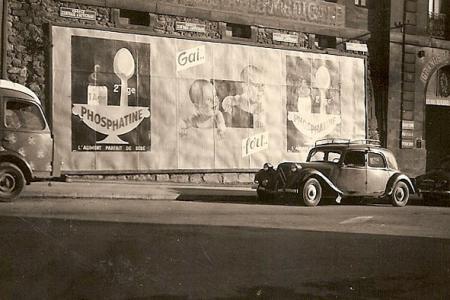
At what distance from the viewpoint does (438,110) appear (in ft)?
74.4

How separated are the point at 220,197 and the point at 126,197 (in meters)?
2.25

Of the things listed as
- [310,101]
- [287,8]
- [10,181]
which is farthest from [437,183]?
[10,181]

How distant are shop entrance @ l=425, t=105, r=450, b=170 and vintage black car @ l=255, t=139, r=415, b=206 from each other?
911 centimetres

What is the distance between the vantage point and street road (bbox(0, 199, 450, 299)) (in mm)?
5199

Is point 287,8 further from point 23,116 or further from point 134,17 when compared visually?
point 23,116

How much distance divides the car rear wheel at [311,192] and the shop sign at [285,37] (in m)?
7.15

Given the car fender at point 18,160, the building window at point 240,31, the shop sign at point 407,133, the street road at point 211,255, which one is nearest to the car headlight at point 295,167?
the street road at point 211,255

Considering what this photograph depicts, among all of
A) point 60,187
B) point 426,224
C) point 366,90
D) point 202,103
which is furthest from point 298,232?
point 366,90

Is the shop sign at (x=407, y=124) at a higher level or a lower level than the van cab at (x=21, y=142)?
higher

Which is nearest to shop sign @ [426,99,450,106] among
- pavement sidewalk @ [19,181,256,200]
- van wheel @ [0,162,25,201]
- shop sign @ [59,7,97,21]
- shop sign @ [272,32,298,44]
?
shop sign @ [272,32,298,44]

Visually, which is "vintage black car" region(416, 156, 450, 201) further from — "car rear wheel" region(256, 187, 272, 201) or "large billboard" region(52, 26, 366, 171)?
"large billboard" region(52, 26, 366, 171)

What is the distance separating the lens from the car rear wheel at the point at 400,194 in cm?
1384

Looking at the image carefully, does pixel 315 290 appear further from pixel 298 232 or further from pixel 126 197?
pixel 126 197

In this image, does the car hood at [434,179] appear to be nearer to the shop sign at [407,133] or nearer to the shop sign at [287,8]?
the shop sign at [407,133]
